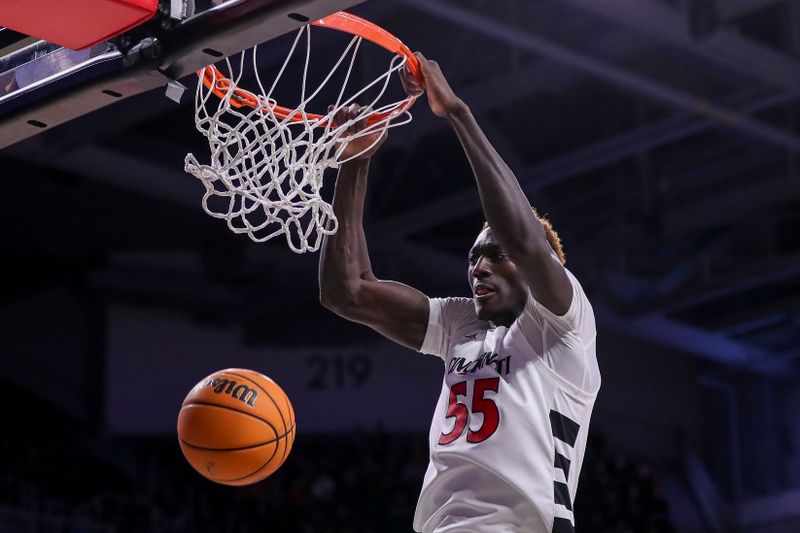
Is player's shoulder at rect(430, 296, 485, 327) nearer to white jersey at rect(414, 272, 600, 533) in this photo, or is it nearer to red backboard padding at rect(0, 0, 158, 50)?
white jersey at rect(414, 272, 600, 533)

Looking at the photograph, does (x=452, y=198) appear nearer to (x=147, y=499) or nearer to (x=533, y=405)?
(x=147, y=499)

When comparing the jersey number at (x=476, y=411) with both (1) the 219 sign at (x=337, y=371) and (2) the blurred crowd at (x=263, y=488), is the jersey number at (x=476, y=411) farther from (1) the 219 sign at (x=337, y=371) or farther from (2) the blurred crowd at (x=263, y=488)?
(1) the 219 sign at (x=337, y=371)

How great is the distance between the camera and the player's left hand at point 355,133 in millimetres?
3814

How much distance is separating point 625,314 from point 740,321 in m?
2.61

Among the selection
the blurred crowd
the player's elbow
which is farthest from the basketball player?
the blurred crowd

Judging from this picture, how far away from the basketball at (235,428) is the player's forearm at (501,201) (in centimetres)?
127

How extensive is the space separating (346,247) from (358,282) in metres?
0.13

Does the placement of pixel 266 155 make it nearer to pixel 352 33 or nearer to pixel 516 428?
pixel 352 33

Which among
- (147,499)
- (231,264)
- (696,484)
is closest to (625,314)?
(696,484)

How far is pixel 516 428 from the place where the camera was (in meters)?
3.26

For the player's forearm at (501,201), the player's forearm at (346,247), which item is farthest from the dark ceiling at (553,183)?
the player's forearm at (501,201)

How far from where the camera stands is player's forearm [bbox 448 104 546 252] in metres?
3.21

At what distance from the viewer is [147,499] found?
43.3ft

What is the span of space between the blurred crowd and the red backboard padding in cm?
910
